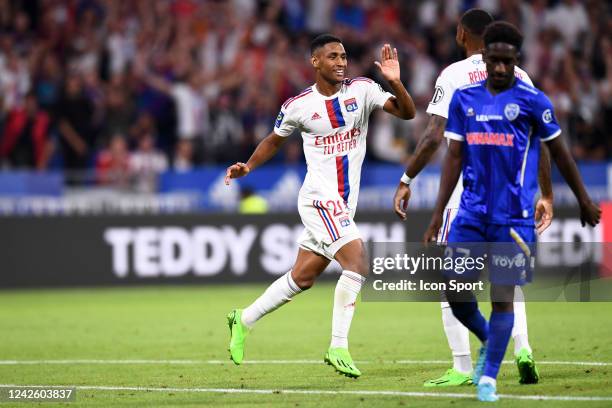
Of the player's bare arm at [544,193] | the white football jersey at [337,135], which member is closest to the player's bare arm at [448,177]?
the player's bare arm at [544,193]

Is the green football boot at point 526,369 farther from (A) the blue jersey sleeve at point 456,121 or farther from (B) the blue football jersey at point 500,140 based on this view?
(A) the blue jersey sleeve at point 456,121

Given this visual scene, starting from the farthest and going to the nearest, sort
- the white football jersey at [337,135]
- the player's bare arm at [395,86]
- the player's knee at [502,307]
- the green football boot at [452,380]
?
the white football jersey at [337,135] → the player's bare arm at [395,86] → the green football boot at [452,380] → the player's knee at [502,307]

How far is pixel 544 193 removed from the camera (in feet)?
26.5

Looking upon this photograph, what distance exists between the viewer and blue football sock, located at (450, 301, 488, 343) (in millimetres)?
7676

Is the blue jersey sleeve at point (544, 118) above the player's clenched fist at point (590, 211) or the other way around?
above

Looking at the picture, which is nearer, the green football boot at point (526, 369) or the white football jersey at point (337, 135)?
the green football boot at point (526, 369)

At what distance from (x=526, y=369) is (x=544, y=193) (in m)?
1.32

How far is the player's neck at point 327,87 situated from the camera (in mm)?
9023

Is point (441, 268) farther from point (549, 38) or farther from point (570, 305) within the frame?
point (549, 38)

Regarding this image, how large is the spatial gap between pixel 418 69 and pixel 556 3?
3.75m

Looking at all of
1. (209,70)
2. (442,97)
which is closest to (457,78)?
(442,97)

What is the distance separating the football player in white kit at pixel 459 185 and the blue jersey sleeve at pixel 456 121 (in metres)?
0.84

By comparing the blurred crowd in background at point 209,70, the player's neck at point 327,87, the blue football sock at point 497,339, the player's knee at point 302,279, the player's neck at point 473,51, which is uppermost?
the blurred crowd in background at point 209,70

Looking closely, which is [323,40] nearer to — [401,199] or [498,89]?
[401,199]
